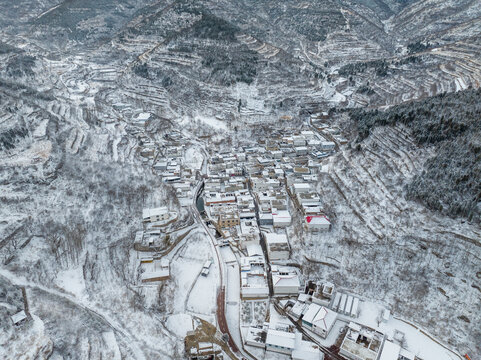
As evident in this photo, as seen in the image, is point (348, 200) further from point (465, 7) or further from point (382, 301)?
point (465, 7)

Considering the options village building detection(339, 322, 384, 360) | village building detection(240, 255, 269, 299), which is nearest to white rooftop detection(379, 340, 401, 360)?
village building detection(339, 322, 384, 360)

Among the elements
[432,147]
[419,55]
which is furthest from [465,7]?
[432,147]

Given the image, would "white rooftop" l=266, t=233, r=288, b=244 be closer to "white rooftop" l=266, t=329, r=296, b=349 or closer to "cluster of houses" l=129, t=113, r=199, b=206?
"white rooftop" l=266, t=329, r=296, b=349

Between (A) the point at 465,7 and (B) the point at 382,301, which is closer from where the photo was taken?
(B) the point at 382,301

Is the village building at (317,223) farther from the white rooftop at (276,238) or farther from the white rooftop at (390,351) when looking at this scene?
the white rooftop at (390,351)

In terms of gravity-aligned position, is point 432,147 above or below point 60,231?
above
